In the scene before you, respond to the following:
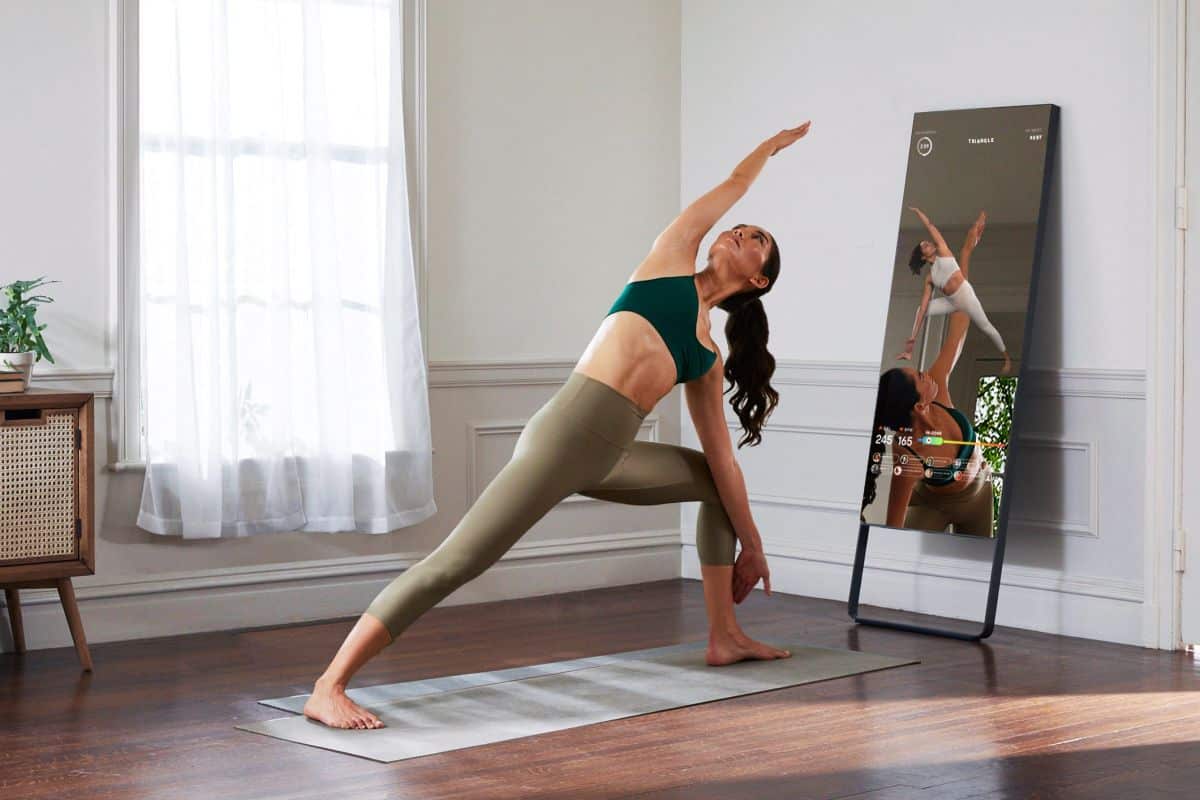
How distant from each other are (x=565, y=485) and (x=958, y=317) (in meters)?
1.79

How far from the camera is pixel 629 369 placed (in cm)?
393

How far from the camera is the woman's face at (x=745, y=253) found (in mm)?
4191

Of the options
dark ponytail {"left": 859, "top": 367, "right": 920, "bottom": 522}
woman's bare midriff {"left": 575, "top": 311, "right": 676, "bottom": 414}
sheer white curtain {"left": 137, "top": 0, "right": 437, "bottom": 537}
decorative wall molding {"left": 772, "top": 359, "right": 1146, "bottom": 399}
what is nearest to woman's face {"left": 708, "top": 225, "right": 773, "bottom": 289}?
woman's bare midriff {"left": 575, "top": 311, "right": 676, "bottom": 414}

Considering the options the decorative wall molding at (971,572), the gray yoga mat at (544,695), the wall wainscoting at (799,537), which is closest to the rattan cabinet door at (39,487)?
the wall wainscoting at (799,537)

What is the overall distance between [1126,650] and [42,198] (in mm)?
3566

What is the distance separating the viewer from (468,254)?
5641 millimetres

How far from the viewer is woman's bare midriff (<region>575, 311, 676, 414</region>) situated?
393cm

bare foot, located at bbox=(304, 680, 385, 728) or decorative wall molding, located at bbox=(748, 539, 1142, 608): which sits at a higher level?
decorative wall molding, located at bbox=(748, 539, 1142, 608)

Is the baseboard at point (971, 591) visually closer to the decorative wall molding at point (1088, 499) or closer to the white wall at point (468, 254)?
the decorative wall molding at point (1088, 499)

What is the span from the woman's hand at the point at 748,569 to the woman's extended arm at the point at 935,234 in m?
1.43

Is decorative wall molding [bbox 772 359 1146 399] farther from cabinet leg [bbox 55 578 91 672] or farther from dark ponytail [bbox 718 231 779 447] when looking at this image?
cabinet leg [bbox 55 578 91 672]

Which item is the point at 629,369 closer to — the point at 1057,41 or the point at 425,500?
the point at 425,500

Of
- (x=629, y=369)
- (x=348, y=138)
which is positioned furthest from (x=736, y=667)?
(x=348, y=138)

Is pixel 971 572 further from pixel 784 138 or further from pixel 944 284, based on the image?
pixel 784 138
